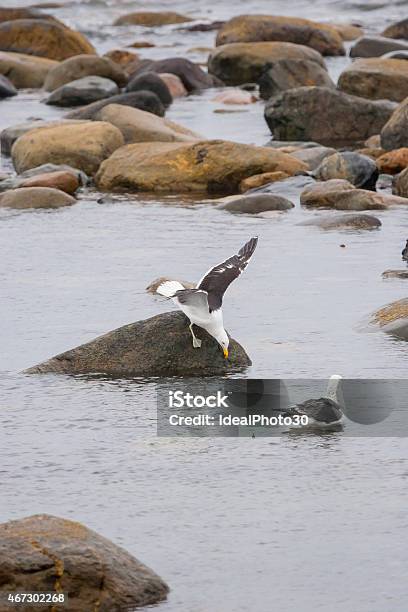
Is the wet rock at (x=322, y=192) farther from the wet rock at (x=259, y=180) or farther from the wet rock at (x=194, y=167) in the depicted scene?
the wet rock at (x=194, y=167)

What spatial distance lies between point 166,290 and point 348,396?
1.43 meters

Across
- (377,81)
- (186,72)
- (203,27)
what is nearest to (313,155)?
(377,81)

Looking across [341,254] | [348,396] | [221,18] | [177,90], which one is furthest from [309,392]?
[221,18]

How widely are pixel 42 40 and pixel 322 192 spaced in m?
19.5

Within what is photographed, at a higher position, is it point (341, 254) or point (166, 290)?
point (166, 290)

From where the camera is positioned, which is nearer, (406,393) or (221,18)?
(406,393)

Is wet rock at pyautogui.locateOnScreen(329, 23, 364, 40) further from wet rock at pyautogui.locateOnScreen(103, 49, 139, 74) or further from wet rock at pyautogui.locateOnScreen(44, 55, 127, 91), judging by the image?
wet rock at pyautogui.locateOnScreen(44, 55, 127, 91)

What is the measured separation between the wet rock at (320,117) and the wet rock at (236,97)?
551 cm

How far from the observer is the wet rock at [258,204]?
17.1 metres

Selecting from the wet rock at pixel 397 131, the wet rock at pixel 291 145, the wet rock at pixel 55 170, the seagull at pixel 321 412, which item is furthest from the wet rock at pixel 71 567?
the wet rock at pixel 291 145

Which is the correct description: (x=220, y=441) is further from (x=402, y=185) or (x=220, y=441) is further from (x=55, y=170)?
(x=55, y=170)

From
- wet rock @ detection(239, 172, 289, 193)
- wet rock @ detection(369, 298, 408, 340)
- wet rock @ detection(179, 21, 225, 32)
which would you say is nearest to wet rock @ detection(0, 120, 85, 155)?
wet rock @ detection(239, 172, 289, 193)

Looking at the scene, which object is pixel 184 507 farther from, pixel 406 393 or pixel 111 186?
pixel 111 186

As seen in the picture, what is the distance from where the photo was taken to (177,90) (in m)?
30.2
